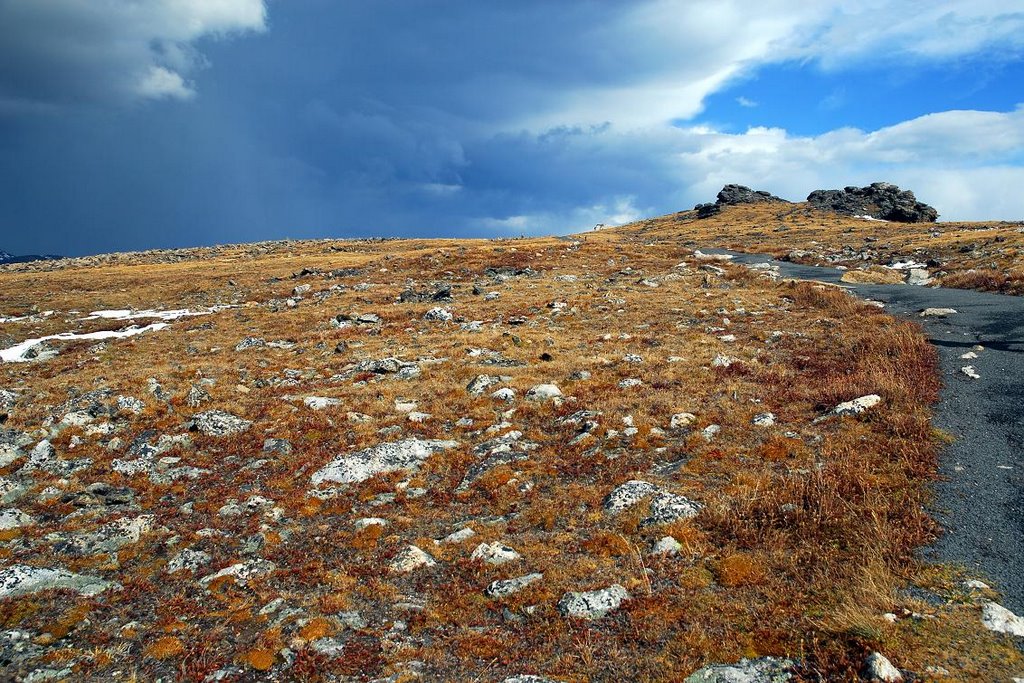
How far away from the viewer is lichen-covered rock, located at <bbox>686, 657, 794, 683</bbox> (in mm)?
5723

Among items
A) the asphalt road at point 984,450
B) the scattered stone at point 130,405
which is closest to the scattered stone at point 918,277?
the asphalt road at point 984,450

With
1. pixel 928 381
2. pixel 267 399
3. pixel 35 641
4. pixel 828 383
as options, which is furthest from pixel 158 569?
pixel 928 381

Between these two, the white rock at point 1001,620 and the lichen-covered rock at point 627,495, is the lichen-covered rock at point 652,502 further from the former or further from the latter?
the white rock at point 1001,620

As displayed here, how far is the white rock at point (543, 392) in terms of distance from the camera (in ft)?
52.7

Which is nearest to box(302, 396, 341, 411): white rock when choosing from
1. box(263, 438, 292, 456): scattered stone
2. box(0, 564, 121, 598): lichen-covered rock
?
box(263, 438, 292, 456): scattered stone

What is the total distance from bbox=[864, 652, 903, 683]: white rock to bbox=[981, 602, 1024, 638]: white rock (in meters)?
1.60

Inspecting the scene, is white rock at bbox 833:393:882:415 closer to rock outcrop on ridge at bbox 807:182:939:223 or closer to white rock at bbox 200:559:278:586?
white rock at bbox 200:559:278:586

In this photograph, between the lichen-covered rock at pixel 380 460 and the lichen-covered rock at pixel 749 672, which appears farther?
the lichen-covered rock at pixel 380 460

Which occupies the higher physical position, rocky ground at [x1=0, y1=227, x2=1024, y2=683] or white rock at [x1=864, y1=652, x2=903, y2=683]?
rocky ground at [x1=0, y1=227, x2=1024, y2=683]

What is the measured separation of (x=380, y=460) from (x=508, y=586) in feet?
19.3

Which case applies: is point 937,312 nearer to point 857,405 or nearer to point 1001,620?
point 857,405

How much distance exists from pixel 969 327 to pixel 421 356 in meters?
21.2

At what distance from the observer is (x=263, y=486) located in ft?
39.4

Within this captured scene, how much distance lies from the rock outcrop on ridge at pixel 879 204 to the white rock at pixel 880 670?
563 feet
